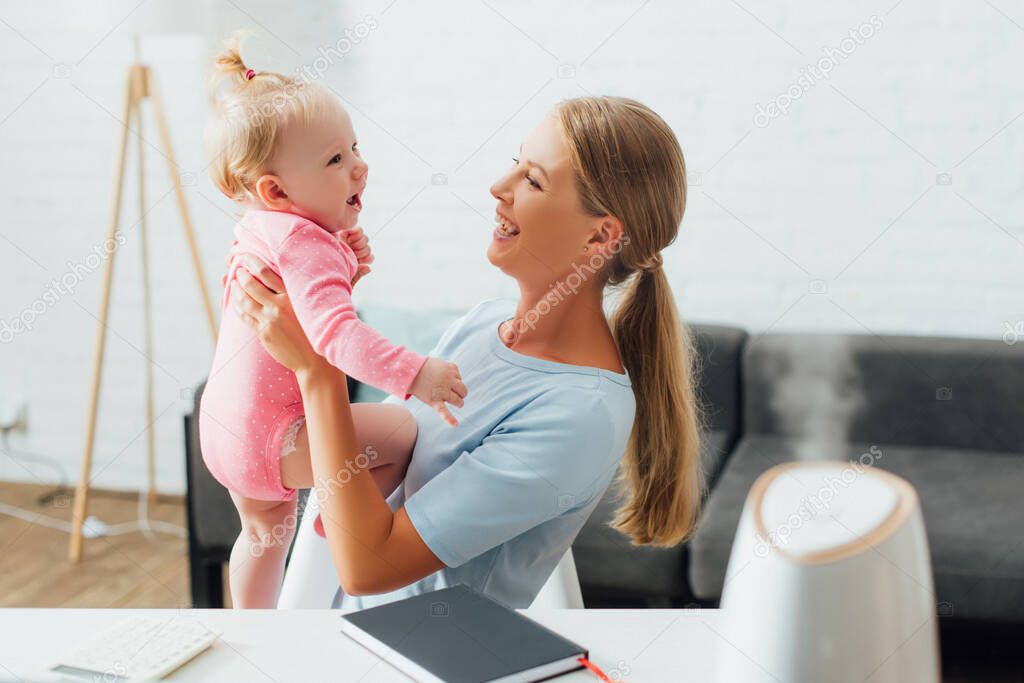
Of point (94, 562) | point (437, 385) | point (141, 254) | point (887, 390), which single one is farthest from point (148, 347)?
point (437, 385)

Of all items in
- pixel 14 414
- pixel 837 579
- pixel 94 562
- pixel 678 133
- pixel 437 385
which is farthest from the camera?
pixel 14 414

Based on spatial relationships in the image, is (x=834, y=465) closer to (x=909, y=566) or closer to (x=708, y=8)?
(x=909, y=566)

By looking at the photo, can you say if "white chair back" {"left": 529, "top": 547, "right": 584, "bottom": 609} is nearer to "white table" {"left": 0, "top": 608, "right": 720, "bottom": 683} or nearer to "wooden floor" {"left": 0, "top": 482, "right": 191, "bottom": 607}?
"white table" {"left": 0, "top": 608, "right": 720, "bottom": 683}

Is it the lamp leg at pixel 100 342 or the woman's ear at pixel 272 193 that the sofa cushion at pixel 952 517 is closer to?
the woman's ear at pixel 272 193

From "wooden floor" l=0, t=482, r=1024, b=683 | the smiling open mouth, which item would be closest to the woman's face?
the smiling open mouth

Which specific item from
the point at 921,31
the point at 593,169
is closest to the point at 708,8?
the point at 921,31

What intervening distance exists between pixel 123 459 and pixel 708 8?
7.35 ft

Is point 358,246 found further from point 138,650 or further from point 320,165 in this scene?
point 138,650

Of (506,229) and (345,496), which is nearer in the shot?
(345,496)

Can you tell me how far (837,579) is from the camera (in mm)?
849

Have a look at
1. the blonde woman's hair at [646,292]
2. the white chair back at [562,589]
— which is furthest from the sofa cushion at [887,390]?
the white chair back at [562,589]

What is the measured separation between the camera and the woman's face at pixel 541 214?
1192 mm

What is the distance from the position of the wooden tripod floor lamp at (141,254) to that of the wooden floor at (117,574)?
0.30 ft

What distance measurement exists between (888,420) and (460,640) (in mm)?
1870
